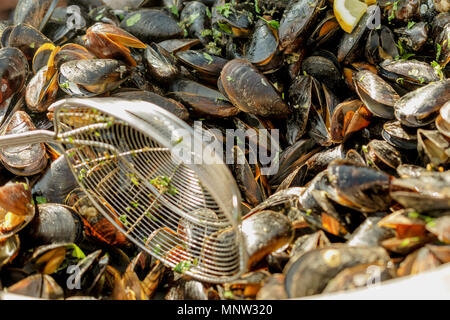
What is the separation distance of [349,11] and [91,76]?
1506mm

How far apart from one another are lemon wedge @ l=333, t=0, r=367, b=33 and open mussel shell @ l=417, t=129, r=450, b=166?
83 cm

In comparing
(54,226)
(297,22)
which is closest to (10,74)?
(54,226)

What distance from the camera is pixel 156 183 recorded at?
1969 millimetres

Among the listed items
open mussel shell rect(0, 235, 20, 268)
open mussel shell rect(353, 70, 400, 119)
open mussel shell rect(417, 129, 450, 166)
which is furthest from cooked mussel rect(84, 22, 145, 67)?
open mussel shell rect(417, 129, 450, 166)

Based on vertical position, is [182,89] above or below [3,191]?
above

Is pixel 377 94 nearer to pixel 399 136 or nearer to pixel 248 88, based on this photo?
pixel 399 136

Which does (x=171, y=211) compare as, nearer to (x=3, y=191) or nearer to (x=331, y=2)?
(x=3, y=191)

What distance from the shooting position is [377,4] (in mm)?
2322

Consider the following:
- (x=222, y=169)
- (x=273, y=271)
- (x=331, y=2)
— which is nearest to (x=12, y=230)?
(x=222, y=169)

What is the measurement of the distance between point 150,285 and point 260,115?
1.14 metres

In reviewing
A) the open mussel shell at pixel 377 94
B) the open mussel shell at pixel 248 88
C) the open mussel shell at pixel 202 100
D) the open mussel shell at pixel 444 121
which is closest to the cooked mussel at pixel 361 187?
the open mussel shell at pixel 444 121

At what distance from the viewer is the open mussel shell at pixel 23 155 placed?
6.79 ft

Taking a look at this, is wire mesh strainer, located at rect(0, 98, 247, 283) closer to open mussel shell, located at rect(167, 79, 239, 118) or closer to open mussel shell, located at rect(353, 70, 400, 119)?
open mussel shell, located at rect(167, 79, 239, 118)

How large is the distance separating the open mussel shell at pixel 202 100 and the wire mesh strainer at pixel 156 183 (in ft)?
1.41
